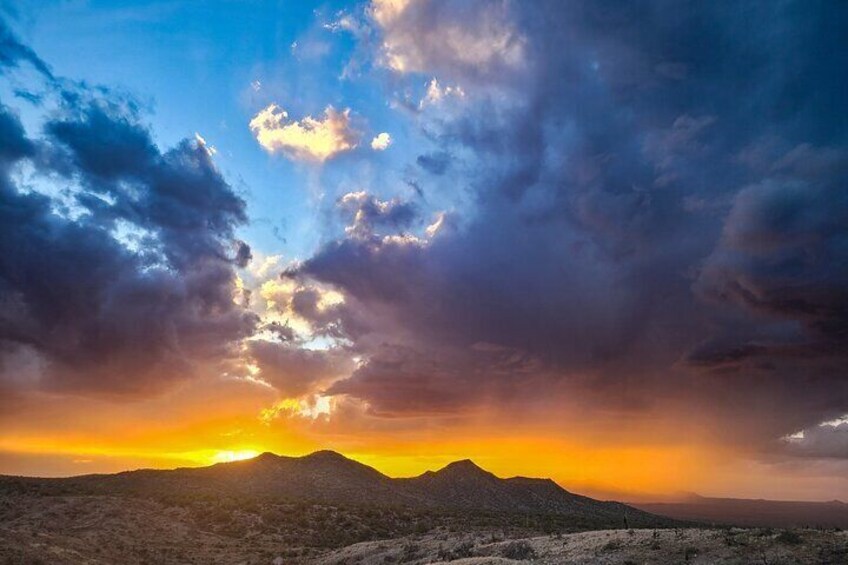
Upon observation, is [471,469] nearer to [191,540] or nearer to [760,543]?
[191,540]

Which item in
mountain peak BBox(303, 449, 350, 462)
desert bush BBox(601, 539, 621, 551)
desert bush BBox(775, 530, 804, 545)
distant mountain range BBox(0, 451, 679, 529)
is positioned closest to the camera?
desert bush BBox(775, 530, 804, 545)

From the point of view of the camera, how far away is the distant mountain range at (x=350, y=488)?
74.7m

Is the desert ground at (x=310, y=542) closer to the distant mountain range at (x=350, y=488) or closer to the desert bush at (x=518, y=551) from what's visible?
the desert bush at (x=518, y=551)


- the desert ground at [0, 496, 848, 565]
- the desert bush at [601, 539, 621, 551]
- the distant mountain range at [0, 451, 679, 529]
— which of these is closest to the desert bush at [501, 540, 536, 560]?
the desert ground at [0, 496, 848, 565]

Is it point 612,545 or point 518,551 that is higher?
point 612,545

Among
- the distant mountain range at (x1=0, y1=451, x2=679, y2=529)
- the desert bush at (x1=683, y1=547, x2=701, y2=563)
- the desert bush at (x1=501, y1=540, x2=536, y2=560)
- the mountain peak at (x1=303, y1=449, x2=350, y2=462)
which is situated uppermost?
the mountain peak at (x1=303, y1=449, x2=350, y2=462)

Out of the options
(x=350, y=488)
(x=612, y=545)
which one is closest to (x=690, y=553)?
(x=612, y=545)

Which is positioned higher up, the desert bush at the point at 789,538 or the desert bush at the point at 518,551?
the desert bush at the point at 789,538

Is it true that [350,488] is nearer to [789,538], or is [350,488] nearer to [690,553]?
[690,553]

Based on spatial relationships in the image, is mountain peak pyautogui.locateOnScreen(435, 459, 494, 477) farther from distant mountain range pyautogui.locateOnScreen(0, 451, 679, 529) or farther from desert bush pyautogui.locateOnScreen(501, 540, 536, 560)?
desert bush pyautogui.locateOnScreen(501, 540, 536, 560)

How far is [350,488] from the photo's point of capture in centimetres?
10631

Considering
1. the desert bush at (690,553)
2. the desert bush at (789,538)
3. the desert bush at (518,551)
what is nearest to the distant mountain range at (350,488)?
the desert bush at (518,551)

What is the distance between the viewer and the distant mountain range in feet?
245

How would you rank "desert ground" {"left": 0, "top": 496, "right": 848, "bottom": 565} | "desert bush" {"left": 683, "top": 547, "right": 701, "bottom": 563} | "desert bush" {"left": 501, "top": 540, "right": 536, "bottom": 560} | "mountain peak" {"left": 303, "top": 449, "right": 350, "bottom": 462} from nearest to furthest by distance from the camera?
"desert bush" {"left": 683, "top": 547, "right": 701, "bottom": 563} < "desert ground" {"left": 0, "top": 496, "right": 848, "bottom": 565} < "desert bush" {"left": 501, "top": 540, "right": 536, "bottom": 560} < "mountain peak" {"left": 303, "top": 449, "right": 350, "bottom": 462}
